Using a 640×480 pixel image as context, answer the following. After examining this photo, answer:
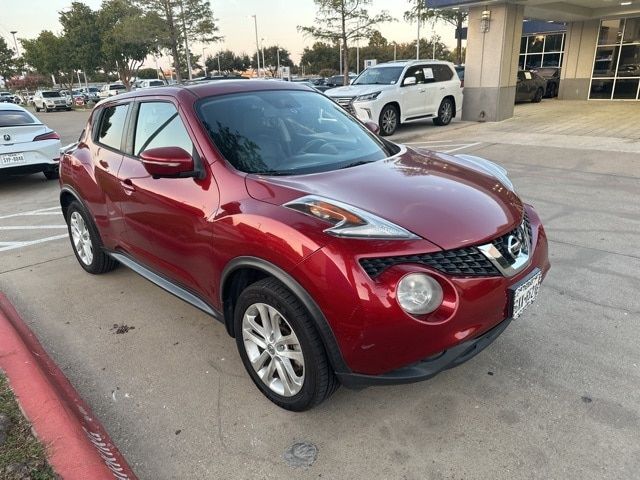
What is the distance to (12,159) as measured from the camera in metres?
8.22

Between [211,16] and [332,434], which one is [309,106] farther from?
[211,16]

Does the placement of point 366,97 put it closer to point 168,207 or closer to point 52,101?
point 168,207

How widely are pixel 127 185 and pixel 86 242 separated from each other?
1.39 meters

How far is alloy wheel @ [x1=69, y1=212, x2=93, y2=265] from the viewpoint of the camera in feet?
14.8

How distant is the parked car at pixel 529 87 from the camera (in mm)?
19677

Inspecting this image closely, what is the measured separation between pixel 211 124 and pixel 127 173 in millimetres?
912

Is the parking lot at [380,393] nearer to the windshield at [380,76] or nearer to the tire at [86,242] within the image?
the tire at [86,242]

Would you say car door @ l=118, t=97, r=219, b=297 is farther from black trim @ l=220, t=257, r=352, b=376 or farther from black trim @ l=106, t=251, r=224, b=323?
black trim @ l=220, t=257, r=352, b=376

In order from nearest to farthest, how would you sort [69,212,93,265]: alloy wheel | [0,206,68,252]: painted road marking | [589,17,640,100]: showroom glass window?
[69,212,93,265]: alloy wheel → [0,206,68,252]: painted road marking → [589,17,640,100]: showroom glass window

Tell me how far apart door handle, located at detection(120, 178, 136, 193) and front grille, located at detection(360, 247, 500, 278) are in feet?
6.67

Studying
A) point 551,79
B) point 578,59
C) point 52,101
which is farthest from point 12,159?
point 52,101

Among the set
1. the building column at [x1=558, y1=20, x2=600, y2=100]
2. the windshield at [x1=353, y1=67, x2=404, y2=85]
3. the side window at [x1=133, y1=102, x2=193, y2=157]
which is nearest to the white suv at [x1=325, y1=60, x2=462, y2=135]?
the windshield at [x1=353, y1=67, x2=404, y2=85]

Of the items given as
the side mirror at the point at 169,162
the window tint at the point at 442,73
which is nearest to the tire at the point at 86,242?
the side mirror at the point at 169,162

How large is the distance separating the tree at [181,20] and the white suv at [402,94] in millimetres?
21572
